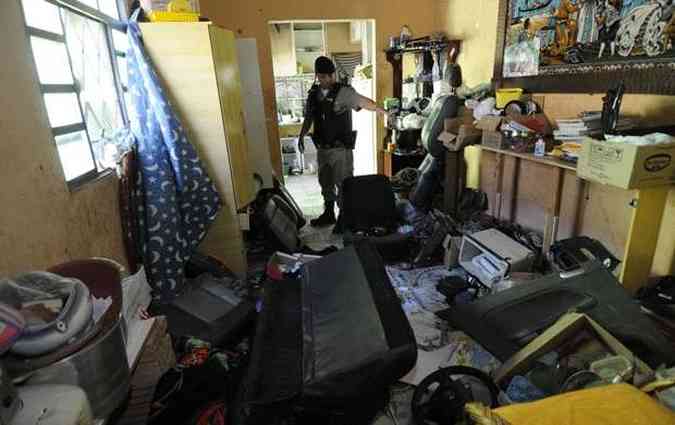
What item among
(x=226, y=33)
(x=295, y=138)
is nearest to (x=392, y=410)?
(x=226, y=33)

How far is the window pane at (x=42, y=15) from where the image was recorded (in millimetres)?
1365

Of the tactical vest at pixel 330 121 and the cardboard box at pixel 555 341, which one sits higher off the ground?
the tactical vest at pixel 330 121

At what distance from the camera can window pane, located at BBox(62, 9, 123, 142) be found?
172 centimetres

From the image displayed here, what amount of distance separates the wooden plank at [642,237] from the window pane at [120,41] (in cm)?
280

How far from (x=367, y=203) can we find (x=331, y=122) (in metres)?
1.04

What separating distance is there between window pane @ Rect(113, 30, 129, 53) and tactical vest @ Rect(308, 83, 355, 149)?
1.69 metres

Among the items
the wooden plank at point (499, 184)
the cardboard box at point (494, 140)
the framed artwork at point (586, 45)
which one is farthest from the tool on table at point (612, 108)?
the wooden plank at point (499, 184)

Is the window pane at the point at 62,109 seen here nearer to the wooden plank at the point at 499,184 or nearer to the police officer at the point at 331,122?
the police officer at the point at 331,122

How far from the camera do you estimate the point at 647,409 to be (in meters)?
0.90

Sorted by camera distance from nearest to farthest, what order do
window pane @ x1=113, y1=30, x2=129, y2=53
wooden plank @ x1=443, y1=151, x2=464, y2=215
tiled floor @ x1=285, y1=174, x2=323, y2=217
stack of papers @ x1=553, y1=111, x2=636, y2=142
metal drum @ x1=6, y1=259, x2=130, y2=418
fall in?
1. metal drum @ x1=6, y1=259, x2=130, y2=418
2. stack of papers @ x1=553, y1=111, x2=636, y2=142
3. window pane @ x1=113, y1=30, x2=129, y2=53
4. wooden plank @ x1=443, y1=151, x2=464, y2=215
5. tiled floor @ x1=285, y1=174, x2=323, y2=217

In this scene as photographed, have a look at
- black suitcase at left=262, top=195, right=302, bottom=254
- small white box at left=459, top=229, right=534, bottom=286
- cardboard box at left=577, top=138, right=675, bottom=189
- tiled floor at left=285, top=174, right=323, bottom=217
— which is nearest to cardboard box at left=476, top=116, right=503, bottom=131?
small white box at left=459, top=229, right=534, bottom=286

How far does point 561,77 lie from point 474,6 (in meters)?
1.38

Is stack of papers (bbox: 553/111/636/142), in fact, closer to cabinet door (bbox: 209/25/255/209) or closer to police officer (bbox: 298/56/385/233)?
police officer (bbox: 298/56/385/233)

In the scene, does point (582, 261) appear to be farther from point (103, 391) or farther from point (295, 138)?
point (295, 138)
